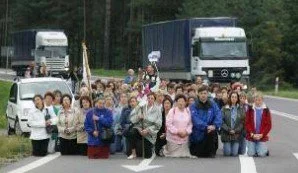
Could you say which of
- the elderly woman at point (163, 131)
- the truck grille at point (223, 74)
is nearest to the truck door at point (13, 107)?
the elderly woman at point (163, 131)

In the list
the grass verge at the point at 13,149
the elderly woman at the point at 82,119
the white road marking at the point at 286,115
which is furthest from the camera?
the white road marking at the point at 286,115

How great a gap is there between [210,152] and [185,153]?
0.54m

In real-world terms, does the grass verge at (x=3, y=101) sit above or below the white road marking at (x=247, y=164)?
below

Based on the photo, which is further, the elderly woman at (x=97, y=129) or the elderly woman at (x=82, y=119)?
the elderly woman at (x=82, y=119)

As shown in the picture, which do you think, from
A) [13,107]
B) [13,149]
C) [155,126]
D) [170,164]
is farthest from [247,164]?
[13,107]

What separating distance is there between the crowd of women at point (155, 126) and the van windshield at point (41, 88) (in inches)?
188

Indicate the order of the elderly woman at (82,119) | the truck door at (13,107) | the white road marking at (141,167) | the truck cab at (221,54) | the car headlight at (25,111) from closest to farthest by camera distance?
the white road marking at (141,167)
the elderly woman at (82,119)
the car headlight at (25,111)
the truck door at (13,107)
the truck cab at (221,54)

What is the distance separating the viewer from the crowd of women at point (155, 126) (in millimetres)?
17547

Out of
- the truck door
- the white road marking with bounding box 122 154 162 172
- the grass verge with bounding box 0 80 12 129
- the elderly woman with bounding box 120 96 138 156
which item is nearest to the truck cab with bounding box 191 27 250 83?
the grass verge with bounding box 0 80 12 129

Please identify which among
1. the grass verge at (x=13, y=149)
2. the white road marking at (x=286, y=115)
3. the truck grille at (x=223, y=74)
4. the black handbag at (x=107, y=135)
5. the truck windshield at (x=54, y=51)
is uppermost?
the truck windshield at (x=54, y=51)

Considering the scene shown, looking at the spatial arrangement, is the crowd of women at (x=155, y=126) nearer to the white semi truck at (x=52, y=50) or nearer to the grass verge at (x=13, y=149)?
the grass verge at (x=13, y=149)

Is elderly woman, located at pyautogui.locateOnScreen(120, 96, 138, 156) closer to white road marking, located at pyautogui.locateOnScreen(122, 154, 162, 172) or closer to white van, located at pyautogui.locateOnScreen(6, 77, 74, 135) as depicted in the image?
white road marking, located at pyautogui.locateOnScreen(122, 154, 162, 172)

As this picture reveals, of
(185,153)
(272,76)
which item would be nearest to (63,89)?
(185,153)

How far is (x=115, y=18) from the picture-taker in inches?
3989
